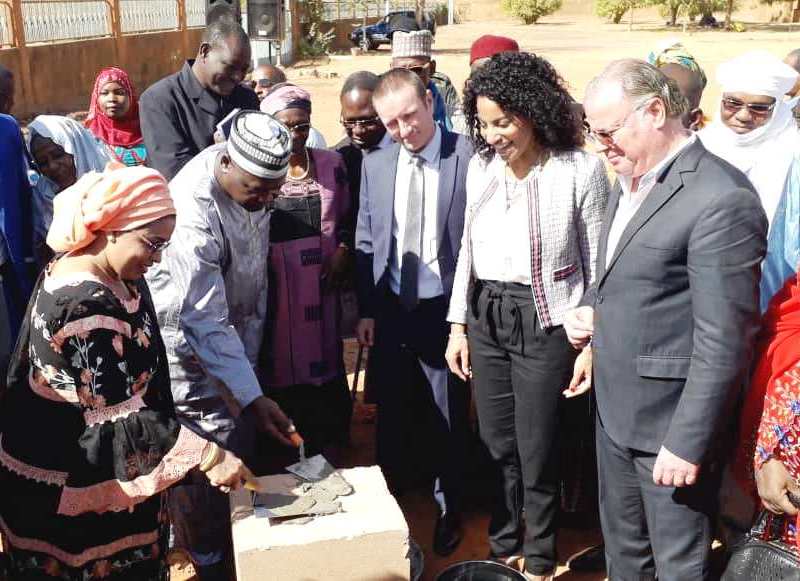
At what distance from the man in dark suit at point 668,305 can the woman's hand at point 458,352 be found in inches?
27.5

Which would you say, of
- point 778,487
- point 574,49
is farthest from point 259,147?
point 574,49

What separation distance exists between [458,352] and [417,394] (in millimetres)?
531

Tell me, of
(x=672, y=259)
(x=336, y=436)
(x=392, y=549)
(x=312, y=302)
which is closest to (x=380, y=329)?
(x=312, y=302)

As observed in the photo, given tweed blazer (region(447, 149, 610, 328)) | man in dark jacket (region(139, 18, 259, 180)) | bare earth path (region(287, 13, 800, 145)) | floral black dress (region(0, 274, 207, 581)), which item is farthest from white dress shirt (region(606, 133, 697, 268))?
bare earth path (region(287, 13, 800, 145))

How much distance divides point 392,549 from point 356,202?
6.47ft

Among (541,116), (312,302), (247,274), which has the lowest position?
(312,302)

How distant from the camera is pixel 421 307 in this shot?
3.30 meters

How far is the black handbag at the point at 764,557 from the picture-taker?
84.3 inches

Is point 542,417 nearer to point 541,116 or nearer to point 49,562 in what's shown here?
point 541,116

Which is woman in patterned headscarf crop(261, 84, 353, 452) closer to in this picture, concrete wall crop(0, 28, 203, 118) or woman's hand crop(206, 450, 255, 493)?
woman's hand crop(206, 450, 255, 493)

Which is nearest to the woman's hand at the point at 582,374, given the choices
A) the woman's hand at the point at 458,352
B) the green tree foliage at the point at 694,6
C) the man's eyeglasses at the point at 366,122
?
the woman's hand at the point at 458,352

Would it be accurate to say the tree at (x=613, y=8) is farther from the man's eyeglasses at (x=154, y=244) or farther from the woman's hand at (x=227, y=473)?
the woman's hand at (x=227, y=473)

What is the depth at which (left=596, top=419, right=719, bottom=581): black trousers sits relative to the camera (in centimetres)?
233

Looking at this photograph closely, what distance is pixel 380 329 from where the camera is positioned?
3.48 metres
